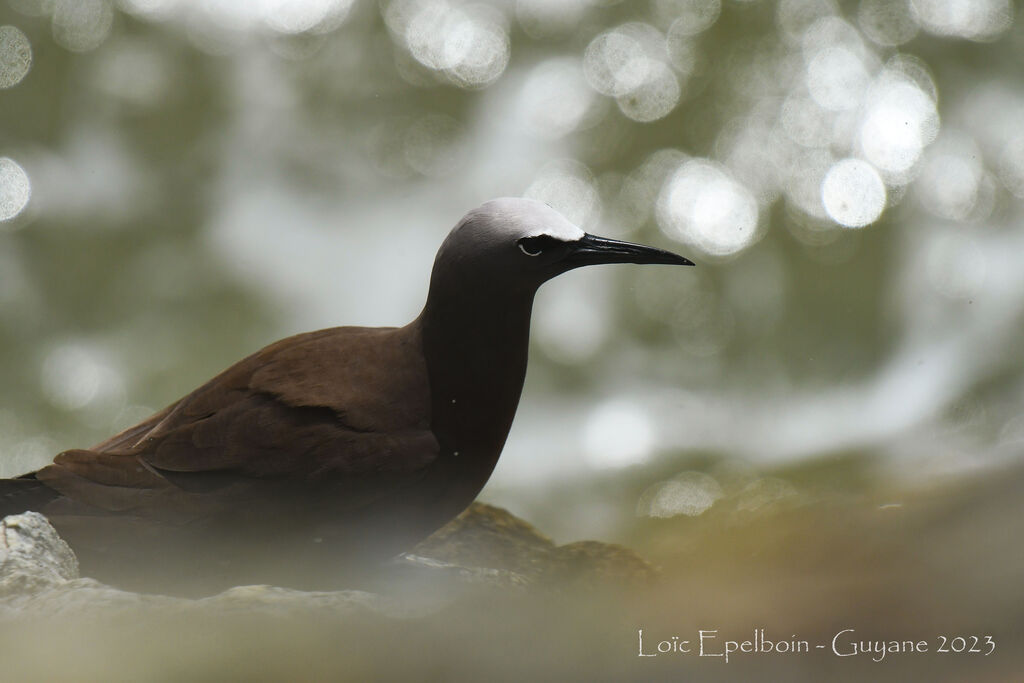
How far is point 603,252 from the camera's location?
3.55 meters

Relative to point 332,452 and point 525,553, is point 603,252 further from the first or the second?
point 525,553

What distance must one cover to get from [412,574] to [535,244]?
1.13 m

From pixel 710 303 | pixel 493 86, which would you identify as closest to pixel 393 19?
pixel 493 86

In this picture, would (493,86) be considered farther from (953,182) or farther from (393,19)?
(953,182)

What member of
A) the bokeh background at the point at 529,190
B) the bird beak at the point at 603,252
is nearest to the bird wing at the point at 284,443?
the bird beak at the point at 603,252

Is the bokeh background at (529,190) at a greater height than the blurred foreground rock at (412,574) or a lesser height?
greater

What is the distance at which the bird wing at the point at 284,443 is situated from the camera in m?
3.39

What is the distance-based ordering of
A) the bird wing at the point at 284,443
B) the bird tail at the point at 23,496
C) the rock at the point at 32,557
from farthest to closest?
the bird tail at the point at 23,496, the bird wing at the point at 284,443, the rock at the point at 32,557

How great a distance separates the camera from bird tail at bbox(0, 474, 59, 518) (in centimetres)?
352

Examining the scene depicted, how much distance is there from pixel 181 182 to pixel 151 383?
6.37 ft

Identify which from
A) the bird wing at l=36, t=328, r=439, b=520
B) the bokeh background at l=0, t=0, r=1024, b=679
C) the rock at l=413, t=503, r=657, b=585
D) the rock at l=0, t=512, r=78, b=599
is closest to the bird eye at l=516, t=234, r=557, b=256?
the bird wing at l=36, t=328, r=439, b=520

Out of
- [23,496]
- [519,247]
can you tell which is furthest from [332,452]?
[23,496]

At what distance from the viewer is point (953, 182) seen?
9.80 m

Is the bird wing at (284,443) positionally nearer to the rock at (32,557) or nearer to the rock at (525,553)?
the rock at (32,557)
